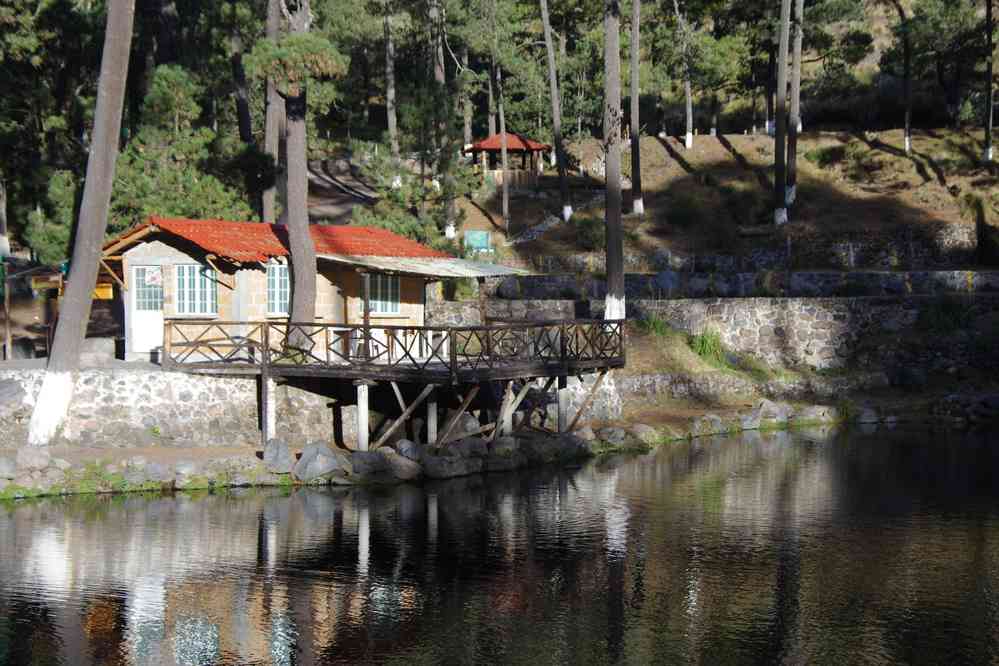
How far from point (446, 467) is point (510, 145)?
35277mm

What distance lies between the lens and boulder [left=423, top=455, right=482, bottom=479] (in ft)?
94.1

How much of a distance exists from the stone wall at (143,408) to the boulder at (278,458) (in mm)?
1601

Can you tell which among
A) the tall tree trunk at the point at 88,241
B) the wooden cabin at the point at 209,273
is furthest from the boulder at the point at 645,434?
the tall tree trunk at the point at 88,241

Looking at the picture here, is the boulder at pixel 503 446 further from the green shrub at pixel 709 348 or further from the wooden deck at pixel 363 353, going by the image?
the green shrub at pixel 709 348

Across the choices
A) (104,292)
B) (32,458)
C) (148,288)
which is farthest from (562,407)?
(32,458)

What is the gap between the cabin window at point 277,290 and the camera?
1266 inches

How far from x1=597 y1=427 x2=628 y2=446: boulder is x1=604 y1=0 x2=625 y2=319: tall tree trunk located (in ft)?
15.2

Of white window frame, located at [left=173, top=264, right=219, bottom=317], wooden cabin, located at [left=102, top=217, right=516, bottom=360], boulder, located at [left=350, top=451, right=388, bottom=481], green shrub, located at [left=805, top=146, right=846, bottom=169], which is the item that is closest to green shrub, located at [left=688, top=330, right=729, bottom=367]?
wooden cabin, located at [left=102, top=217, right=516, bottom=360]

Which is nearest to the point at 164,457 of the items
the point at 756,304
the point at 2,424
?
the point at 2,424

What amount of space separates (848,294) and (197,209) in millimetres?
21650

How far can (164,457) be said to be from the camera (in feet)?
92.4

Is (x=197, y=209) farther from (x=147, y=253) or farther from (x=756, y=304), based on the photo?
(x=756, y=304)

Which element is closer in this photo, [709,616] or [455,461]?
[709,616]

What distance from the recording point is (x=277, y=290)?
3228 centimetres
